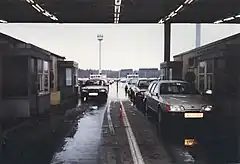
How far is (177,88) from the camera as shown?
1423 centimetres

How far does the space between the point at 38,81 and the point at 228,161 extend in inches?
456

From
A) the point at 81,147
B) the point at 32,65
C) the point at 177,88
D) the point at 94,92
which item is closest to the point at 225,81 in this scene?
the point at 177,88

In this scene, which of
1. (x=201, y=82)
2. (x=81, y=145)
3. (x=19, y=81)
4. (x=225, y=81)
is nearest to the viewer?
(x=81, y=145)

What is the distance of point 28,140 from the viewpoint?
991 cm

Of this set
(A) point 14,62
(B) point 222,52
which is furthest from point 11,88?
(B) point 222,52

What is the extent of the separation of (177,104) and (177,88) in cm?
272

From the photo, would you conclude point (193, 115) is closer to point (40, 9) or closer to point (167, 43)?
point (40, 9)

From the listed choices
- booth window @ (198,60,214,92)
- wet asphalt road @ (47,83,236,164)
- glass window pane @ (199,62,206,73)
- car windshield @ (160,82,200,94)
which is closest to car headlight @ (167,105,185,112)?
wet asphalt road @ (47,83,236,164)

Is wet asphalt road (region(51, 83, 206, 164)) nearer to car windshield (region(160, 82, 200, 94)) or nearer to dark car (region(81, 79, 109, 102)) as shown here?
car windshield (region(160, 82, 200, 94))

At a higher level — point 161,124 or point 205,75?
point 205,75

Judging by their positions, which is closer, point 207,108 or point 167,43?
point 207,108

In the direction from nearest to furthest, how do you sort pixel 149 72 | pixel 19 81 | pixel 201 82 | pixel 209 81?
pixel 19 81 → pixel 209 81 → pixel 201 82 → pixel 149 72

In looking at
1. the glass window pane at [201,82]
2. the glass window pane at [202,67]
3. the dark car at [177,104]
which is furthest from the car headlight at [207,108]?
the glass window pane at [201,82]

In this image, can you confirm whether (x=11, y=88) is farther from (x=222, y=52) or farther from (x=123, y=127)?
(x=222, y=52)
